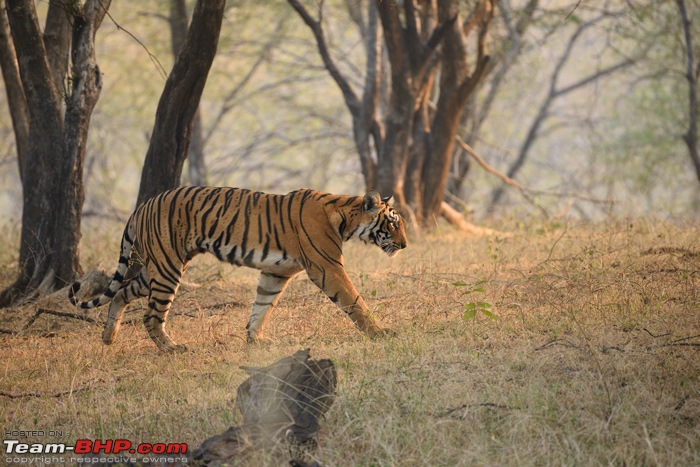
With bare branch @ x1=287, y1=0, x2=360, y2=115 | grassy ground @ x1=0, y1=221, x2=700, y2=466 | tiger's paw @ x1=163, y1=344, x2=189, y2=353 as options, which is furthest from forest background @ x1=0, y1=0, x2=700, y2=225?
tiger's paw @ x1=163, y1=344, x2=189, y2=353

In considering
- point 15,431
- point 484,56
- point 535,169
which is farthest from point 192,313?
point 535,169

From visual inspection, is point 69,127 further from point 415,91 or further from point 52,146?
point 415,91

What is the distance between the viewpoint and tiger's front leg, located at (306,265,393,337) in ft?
21.1

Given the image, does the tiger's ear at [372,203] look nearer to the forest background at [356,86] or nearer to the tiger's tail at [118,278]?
the tiger's tail at [118,278]

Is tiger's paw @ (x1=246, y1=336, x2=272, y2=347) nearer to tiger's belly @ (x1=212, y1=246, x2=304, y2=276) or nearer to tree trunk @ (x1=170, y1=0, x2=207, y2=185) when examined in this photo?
tiger's belly @ (x1=212, y1=246, x2=304, y2=276)

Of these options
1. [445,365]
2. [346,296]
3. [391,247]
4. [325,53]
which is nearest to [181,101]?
[391,247]

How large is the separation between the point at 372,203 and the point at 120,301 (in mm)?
2178

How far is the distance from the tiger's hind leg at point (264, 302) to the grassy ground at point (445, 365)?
0.13 meters

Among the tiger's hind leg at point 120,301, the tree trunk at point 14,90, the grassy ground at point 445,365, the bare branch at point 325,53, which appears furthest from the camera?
the bare branch at point 325,53

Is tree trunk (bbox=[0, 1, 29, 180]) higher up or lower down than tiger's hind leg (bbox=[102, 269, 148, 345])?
higher up

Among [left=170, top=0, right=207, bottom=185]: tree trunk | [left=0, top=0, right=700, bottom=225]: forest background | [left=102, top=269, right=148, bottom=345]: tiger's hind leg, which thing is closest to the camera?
[left=102, top=269, right=148, bottom=345]: tiger's hind leg

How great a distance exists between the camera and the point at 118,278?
7.05 metres

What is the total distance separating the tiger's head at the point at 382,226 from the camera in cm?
686

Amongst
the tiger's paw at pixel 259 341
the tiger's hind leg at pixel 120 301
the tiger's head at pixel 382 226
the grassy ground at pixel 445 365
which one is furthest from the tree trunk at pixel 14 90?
the tiger's head at pixel 382 226
